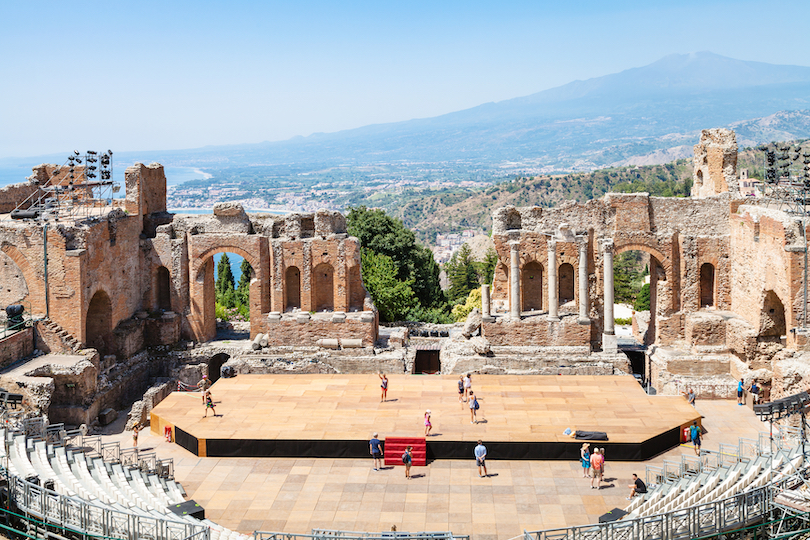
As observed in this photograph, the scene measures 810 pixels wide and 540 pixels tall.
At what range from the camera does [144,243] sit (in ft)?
128

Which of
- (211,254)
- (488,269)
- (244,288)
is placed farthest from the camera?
(488,269)

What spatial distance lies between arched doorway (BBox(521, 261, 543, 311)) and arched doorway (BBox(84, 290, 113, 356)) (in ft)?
61.3

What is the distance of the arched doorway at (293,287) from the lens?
40.5 metres

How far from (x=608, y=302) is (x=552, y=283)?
8.58 feet

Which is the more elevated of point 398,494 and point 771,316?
point 771,316

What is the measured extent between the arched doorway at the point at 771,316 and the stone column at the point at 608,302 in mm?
6039

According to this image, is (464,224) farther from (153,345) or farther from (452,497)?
(452,497)

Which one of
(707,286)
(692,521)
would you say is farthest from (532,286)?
(692,521)

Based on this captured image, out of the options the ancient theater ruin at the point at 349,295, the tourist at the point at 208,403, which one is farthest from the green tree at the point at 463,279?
the tourist at the point at 208,403

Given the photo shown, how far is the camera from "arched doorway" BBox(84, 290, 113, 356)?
36.4m

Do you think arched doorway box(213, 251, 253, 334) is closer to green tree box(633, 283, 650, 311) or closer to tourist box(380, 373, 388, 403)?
tourist box(380, 373, 388, 403)

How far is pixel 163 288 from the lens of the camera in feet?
133

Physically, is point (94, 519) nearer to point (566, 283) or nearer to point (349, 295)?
point (349, 295)

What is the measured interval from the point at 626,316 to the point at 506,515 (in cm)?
3413
